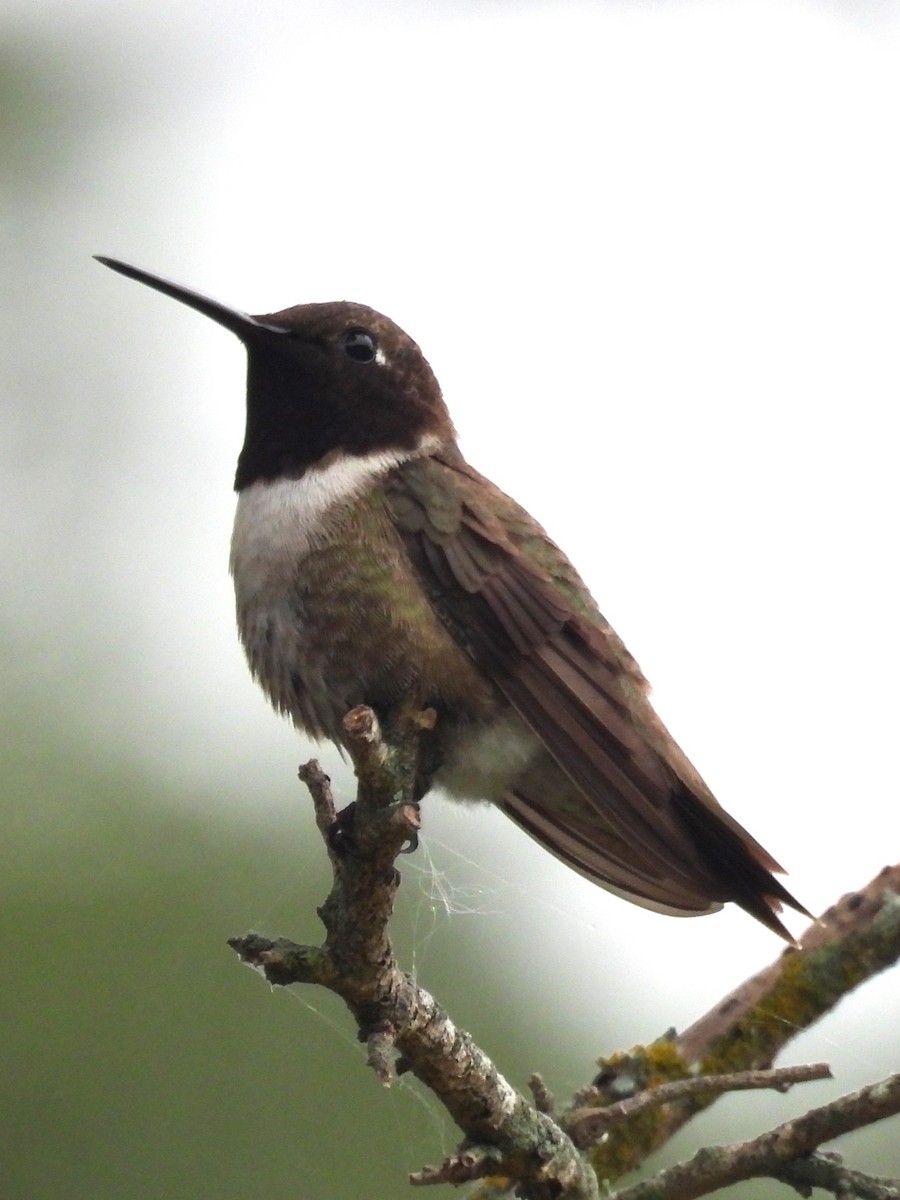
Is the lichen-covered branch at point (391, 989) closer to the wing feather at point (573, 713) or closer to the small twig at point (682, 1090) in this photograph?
the small twig at point (682, 1090)

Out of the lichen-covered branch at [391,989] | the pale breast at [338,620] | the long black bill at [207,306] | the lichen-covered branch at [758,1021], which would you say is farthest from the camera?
the long black bill at [207,306]

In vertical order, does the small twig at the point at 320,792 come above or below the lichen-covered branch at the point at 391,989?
above

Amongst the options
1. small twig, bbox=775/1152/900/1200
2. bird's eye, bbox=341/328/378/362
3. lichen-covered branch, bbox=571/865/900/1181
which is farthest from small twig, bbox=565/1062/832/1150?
bird's eye, bbox=341/328/378/362

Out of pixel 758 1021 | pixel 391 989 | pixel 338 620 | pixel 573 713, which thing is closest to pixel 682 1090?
pixel 391 989

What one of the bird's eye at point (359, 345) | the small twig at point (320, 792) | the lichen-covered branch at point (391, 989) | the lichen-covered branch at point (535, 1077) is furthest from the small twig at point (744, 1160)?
the bird's eye at point (359, 345)

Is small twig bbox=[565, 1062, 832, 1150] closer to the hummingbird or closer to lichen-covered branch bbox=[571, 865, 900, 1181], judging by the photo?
lichen-covered branch bbox=[571, 865, 900, 1181]

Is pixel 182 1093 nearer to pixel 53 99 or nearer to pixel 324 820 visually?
pixel 324 820

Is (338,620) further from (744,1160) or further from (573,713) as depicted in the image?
(744,1160)
